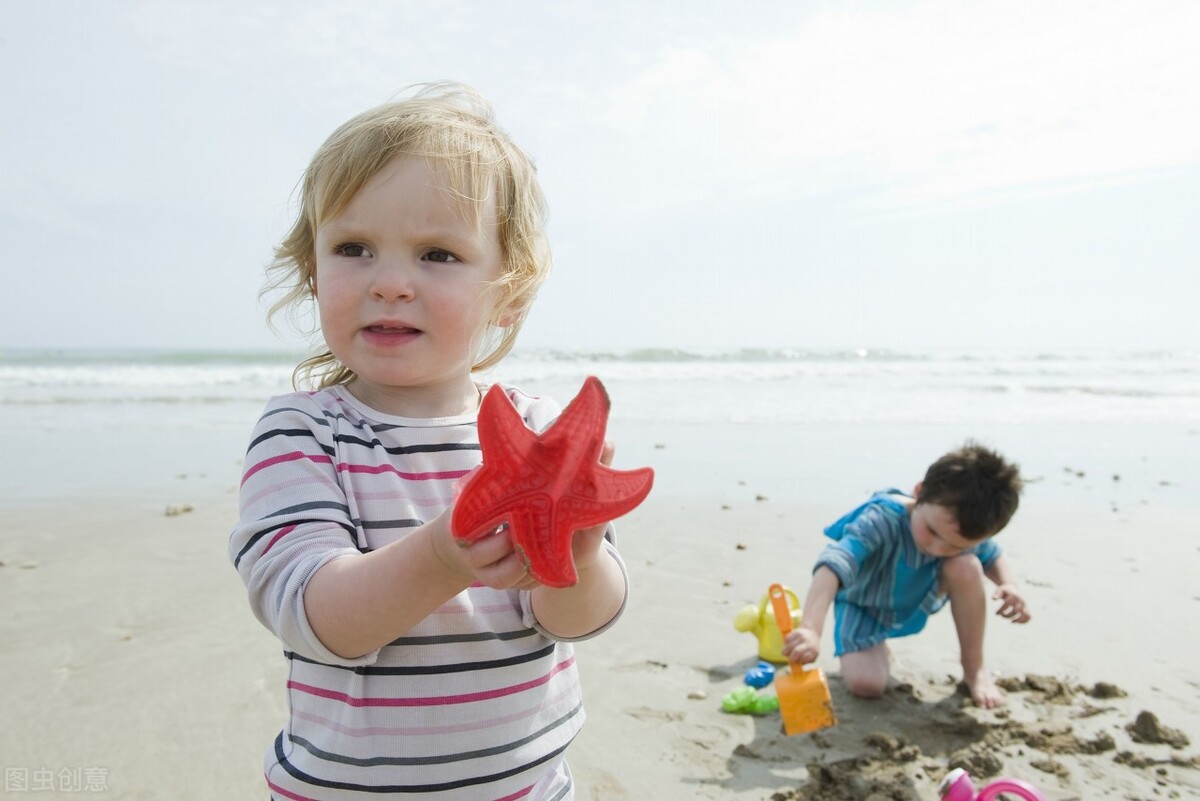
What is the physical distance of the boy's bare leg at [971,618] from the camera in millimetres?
3802

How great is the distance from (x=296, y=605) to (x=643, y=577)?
394cm

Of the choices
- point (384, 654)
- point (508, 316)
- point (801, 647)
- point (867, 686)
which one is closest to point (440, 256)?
point (508, 316)

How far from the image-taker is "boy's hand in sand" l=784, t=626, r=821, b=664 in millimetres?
3408

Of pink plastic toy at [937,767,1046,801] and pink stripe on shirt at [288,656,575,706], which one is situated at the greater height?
pink stripe on shirt at [288,656,575,706]

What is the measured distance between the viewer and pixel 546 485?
4.25 ft

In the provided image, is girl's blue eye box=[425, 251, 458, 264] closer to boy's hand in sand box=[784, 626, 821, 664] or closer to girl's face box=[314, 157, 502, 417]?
girl's face box=[314, 157, 502, 417]

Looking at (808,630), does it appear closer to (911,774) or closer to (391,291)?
(911,774)

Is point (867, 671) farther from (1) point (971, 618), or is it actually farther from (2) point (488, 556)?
(2) point (488, 556)

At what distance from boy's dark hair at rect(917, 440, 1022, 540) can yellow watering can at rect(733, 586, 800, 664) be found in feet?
2.81

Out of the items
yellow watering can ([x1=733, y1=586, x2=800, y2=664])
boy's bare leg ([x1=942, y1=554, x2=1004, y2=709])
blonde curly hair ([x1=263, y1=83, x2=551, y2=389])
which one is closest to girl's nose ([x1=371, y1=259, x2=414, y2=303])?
blonde curly hair ([x1=263, y1=83, x2=551, y2=389])

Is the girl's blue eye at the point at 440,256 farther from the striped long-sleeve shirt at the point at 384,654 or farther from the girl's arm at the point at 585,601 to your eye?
the girl's arm at the point at 585,601

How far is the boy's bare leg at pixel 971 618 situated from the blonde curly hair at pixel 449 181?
283cm

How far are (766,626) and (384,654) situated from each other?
113 inches

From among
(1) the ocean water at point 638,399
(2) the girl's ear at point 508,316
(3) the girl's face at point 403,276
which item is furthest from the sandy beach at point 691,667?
(1) the ocean water at point 638,399
